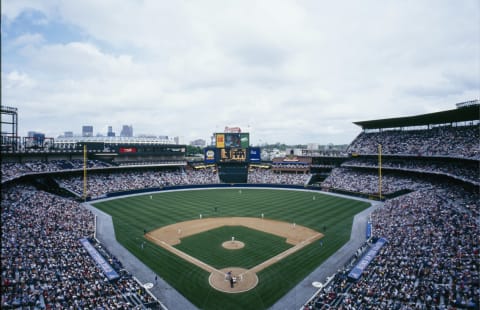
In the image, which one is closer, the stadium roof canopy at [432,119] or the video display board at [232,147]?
the stadium roof canopy at [432,119]

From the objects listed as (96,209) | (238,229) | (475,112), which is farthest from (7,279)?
(475,112)

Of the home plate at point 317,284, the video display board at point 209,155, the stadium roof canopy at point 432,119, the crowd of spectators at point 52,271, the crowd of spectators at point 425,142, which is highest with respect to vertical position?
the stadium roof canopy at point 432,119

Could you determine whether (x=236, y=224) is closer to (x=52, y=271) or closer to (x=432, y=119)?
(x=52, y=271)

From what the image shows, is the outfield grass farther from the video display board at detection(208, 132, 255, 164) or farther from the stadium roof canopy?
the stadium roof canopy

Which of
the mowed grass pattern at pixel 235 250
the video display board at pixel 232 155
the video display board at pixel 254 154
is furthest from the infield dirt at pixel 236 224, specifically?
the video display board at pixel 254 154

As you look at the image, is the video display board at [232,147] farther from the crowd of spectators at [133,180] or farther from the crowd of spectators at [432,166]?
the crowd of spectators at [432,166]

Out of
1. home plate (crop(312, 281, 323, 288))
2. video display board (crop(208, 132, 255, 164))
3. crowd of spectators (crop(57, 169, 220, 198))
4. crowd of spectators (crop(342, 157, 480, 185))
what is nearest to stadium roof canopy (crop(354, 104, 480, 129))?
crowd of spectators (crop(342, 157, 480, 185))

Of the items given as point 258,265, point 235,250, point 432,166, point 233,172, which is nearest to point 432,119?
point 432,166

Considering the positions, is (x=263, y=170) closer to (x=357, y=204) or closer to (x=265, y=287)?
(x=357, y=204)
